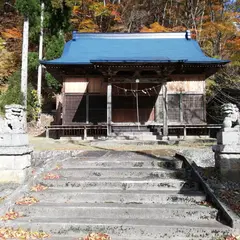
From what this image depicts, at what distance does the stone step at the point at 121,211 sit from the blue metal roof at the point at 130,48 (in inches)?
448

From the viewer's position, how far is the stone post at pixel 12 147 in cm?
626

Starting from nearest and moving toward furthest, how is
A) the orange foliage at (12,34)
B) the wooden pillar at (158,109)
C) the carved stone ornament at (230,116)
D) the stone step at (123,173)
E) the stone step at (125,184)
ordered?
the stone step at (125,184) → the stone step at (123,173) → the carved stone ornament at (230,116) → the wooden pillar at (158,109) → the orange foliage at (12,34)

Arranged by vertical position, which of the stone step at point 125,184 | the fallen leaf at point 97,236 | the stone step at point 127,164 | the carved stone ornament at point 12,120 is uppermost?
the carved stone ornament at point 12,120

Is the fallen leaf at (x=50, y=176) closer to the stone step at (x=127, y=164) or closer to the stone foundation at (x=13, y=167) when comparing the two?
the stone foundation at (x=13, y=167)

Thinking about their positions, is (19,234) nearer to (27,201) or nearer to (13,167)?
(27,201)

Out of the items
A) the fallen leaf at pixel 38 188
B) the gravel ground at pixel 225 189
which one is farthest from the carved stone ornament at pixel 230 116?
the fallen leaf at pixel 38 188

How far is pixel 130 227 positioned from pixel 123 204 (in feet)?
2.89

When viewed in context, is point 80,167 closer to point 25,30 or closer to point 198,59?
point 198,59

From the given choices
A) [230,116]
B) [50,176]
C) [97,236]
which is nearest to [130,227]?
[97,236]

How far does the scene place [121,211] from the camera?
492cm

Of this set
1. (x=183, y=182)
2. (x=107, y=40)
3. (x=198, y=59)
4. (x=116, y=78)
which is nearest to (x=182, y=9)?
(x=107, y=40)

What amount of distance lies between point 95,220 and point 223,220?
2077 mm

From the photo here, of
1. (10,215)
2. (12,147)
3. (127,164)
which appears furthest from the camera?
(127,164)

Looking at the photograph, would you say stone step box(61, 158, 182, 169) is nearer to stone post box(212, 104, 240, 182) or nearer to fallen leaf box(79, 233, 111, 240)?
stone post box(212, 104, 240, 182)
